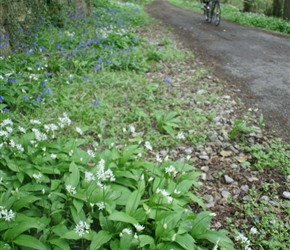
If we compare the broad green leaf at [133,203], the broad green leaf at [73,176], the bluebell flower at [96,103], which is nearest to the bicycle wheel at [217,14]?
the bluebell flower at [96,103]

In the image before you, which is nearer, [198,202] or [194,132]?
[198,202]

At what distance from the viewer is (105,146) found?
4.00m

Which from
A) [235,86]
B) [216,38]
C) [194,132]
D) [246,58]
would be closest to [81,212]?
[194,132]

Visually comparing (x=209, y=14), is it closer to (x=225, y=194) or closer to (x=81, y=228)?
(x=225, y=194)

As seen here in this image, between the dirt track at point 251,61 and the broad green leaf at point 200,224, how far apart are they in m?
2.40

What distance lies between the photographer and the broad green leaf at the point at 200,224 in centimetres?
254

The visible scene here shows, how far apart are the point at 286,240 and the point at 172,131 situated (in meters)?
2.07

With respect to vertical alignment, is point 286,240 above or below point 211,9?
below

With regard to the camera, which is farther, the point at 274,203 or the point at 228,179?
the point at 228,179

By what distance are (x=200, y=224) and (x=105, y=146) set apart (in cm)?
187

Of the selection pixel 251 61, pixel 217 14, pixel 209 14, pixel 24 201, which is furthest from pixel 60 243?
pixel 209 14

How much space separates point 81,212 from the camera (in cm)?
256

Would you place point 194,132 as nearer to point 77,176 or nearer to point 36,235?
point 77,176

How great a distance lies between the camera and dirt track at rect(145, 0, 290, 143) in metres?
Result: 5.22
